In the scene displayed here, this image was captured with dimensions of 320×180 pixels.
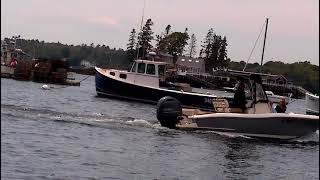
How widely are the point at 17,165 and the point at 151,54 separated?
36819 mm

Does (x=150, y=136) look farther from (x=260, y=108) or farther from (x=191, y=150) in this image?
(x=260, y=108)

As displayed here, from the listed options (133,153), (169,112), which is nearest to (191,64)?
(169,112)

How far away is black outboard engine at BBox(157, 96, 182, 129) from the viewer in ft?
81.4

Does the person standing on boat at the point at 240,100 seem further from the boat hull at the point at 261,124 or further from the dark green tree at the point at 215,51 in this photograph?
the dark green tree at the point at 215,51

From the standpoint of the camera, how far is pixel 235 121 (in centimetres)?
2341

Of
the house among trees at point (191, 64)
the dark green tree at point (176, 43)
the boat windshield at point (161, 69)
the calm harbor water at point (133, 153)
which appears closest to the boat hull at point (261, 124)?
the calm harbor water at point (133, 153)

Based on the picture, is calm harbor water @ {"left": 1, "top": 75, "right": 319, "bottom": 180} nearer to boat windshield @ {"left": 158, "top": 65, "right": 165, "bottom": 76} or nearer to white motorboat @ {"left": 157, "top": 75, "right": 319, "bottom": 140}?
white motorboat @ {"left": 157, "top": 75, "right": 319, "bottom": 140}

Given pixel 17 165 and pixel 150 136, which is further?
pixel 150 136

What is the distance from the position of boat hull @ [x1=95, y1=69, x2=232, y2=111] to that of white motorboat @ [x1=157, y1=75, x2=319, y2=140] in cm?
1497

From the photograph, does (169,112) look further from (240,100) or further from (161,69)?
(161,69)

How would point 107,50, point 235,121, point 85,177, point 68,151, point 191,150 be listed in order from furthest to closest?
point 235,121 → point 191,150 → point 68,151 → point 85,177 → point 107,50

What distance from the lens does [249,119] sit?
23156 mm

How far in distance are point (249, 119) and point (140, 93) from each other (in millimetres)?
22630

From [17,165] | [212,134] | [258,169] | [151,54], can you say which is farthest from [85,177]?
[151,54]
